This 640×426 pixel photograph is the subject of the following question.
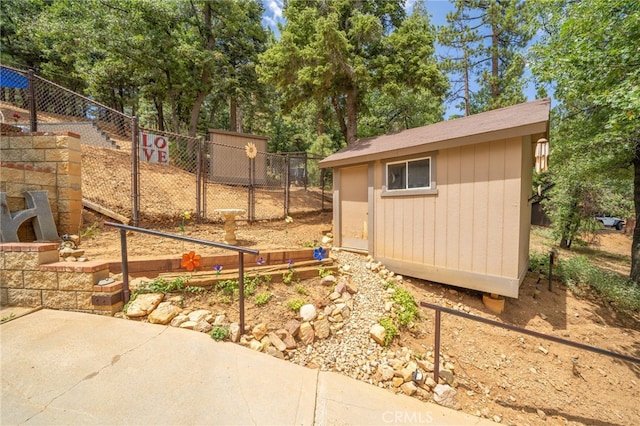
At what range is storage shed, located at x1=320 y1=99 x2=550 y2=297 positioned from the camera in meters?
3.97

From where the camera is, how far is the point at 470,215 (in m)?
4.30

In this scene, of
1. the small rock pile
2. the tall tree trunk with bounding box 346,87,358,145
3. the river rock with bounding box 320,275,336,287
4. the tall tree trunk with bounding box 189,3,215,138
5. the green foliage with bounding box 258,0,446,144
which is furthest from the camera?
the tall tree trunk with bounding box 189,3,215,138

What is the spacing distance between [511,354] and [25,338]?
602 cm

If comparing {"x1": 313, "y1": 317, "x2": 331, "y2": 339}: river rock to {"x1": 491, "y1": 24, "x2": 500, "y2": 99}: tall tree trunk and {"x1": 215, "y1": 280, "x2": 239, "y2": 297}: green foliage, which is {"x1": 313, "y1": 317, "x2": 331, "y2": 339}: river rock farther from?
{"x1": 491, "y1": 24, "x2": 500, "y2": 99}: tall tree trunk

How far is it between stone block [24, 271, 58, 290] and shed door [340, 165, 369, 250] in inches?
191

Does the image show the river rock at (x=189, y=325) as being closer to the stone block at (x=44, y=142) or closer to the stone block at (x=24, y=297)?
the stone block at (x=24, y=297)

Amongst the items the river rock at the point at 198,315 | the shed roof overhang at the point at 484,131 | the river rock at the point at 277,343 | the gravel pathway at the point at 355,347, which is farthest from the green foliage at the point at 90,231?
the shed roof overhang at the point at 484,131

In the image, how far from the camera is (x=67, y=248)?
3471mm

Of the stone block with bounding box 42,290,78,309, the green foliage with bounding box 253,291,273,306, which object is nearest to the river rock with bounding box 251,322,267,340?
the green foliage with bounding box 253,291,273,306

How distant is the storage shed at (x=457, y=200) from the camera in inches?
156

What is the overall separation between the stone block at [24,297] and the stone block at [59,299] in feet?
0.22

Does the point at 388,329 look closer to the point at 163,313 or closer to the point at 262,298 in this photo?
the point at 262,298

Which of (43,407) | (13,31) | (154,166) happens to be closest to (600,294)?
(43,407)

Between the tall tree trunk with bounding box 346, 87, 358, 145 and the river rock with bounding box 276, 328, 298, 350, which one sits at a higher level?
the tall tree trunk with bounding box 346, 87, 358, 145
